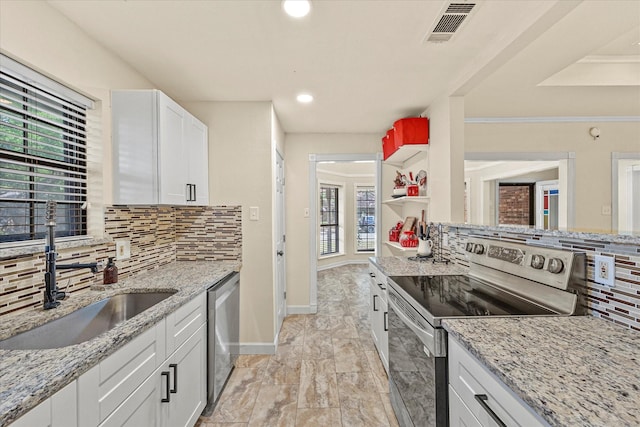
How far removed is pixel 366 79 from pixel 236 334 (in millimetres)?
2374

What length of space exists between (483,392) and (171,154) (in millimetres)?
2215

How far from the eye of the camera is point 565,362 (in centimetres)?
84

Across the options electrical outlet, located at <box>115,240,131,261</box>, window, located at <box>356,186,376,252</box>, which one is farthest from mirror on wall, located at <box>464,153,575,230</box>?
electrical outlet, located at <box>115,240,131,261</box>

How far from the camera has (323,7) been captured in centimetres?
146

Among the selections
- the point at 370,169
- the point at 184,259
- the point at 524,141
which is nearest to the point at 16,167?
the point at 184,259

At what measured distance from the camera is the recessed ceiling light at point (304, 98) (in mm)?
2578

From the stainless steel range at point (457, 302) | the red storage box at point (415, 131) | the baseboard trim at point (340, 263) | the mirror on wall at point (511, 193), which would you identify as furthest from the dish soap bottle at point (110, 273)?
the mirror on wall at point (511, 193)

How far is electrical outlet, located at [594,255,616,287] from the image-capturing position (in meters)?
1.10

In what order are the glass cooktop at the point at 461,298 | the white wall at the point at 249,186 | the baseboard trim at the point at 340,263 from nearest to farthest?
the glass cooktop at the point at 461,298 → the white wall at the point at 249,186 → the baseboard trim at the point at 340,263

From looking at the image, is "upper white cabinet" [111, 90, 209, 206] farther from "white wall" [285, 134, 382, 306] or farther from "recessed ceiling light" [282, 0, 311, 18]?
"white wall" [285, 134, 382, 306]

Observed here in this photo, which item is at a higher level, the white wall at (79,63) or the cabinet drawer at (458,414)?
the white wall at (79,63)

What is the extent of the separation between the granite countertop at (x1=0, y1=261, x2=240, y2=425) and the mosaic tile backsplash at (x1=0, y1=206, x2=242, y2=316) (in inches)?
3.9

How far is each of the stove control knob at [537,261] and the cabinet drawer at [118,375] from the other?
71.6 inches

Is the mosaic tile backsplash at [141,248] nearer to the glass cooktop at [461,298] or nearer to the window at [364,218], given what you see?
the glass cooktop at [461,298]
